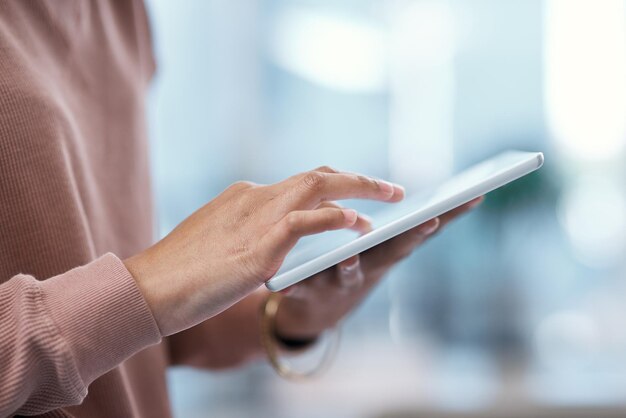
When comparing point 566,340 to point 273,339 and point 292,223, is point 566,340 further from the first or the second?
point 292,223

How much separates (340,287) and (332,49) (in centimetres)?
127

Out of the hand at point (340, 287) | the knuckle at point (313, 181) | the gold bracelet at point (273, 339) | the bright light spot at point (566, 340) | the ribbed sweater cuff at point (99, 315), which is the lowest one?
the bright light spot at point (566, 340)

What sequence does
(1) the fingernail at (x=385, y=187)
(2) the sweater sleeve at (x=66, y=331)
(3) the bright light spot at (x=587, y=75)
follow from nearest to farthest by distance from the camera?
(2) the sweater sleeve at (x=66, y=331)
(1) the fingernail at (x=385, y=187)
(3) the bright light spot at (x=587, y=75)

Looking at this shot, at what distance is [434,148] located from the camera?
187 centimetres

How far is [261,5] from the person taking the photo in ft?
6.15

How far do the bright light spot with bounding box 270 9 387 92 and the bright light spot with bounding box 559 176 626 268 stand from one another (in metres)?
0.61

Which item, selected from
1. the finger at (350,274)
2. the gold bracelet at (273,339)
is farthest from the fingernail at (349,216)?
the gold bracelet at (273,339)

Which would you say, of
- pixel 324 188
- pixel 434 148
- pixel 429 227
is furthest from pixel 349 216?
pixel 434 148

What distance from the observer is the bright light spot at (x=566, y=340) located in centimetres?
185

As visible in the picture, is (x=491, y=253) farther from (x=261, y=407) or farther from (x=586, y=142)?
(x=261, y=407)

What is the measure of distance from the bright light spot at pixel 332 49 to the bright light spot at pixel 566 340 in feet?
2.63

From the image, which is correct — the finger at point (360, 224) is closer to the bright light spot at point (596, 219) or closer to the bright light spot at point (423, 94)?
the bright light spot at point (423, 94)

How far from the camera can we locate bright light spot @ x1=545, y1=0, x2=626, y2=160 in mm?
1820

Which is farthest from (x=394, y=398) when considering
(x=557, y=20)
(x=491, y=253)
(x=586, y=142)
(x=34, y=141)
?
(x=34, y=141)
